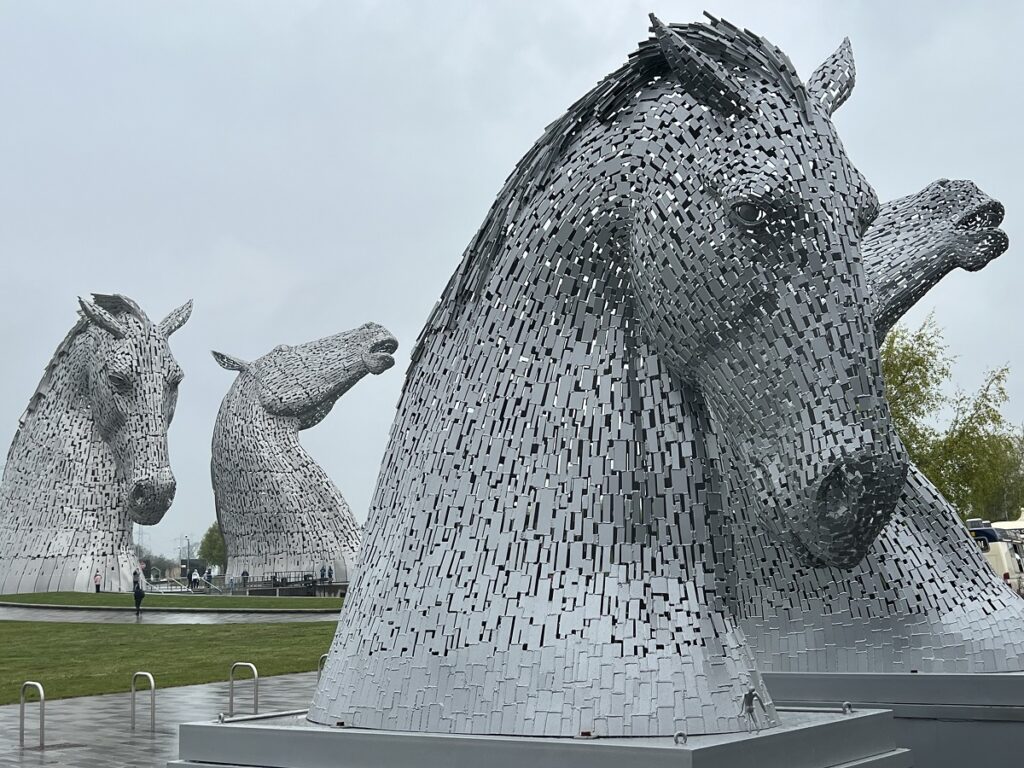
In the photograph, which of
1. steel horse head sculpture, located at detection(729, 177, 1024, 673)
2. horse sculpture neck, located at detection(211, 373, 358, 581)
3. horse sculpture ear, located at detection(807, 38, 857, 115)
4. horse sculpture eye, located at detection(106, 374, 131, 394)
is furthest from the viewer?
horse sculpture neck, located at detection(211, 373, 358, 581)

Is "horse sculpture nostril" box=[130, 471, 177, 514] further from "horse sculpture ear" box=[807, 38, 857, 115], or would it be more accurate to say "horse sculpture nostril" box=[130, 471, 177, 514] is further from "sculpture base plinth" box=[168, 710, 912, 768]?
"horse sculpture ear" box=[807, 38, 857, 115]

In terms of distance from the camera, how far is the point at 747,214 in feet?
11.9

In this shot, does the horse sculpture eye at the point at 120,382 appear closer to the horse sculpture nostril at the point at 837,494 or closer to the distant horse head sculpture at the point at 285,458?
the distant horse head sculpture at the point at 285,458

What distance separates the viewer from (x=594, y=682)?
3.61 m

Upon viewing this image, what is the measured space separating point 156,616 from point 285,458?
739cm

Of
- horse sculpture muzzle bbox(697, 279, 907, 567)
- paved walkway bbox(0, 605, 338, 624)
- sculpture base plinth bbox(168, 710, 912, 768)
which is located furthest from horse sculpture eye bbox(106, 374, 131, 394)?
horse sculpture muzzle bbox(697, 279, 907, 567)

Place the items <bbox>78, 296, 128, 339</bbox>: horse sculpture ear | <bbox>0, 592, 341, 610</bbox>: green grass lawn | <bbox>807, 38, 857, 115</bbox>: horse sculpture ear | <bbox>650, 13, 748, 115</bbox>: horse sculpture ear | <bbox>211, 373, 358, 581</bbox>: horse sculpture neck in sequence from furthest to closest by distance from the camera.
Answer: <bbox>211, 373, 358, 581</bbox>: horse sculpture neck
<bbox>78, 296, 128, 339</bbox>: horse sculpture ear
<bbox>0, 592, 341, 610</bbox>: green grass lawn
<bbox>807, 38, 857, 115</bbox>: horse sculpture ear
<bbox>650, 13, 748, 115</bbox>: horse sculpture ear

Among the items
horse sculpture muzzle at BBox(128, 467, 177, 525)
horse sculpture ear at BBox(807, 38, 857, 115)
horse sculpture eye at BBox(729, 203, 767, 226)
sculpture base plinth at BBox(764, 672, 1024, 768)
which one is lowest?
sculpture base plinth at BBox(764, 672, 1024, 768)

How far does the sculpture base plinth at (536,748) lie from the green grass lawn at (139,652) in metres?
9.10

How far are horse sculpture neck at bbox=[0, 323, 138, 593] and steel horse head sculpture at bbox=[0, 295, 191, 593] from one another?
22 mm

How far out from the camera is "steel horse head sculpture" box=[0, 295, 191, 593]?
24.6 m

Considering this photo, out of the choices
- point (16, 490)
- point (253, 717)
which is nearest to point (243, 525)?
point (16, 490)

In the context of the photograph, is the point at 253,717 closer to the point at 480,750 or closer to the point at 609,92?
the point at 480,750

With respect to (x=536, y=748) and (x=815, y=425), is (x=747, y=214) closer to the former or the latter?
(x=815, y=425)
